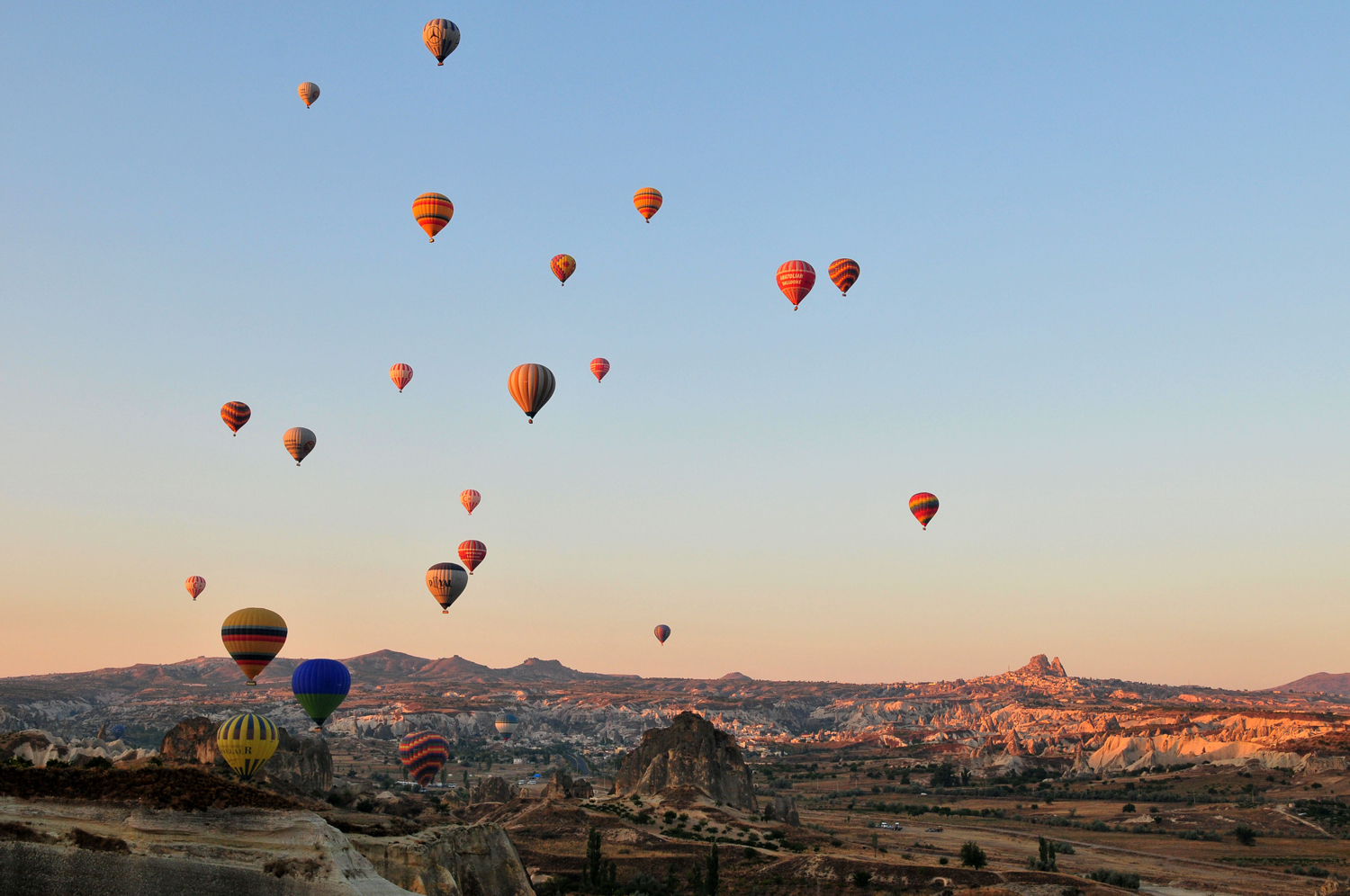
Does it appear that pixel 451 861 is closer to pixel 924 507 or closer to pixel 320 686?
pixel 320 686

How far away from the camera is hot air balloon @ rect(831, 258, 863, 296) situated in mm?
84812

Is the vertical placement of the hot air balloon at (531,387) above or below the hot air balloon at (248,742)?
above

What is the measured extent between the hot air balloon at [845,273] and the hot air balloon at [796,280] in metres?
2.42

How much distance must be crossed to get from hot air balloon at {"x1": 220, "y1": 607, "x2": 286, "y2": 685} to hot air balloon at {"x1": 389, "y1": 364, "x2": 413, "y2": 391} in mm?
32311

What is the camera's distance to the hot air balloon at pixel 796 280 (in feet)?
273

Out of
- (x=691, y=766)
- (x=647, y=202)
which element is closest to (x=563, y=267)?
(x=647, y=202)

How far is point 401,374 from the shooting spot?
3688 inches

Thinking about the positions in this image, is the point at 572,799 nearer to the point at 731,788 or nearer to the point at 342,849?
the point at 731,788

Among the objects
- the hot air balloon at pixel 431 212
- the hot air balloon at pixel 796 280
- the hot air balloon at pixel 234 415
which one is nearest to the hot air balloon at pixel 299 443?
the hot air balloon at pixel 234 415

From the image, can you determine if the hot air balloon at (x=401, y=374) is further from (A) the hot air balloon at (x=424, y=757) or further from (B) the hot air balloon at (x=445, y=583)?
(A) the hot air balloon at (x=424, y=757)

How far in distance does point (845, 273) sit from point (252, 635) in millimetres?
51405

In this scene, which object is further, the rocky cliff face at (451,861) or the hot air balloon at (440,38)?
the hot air balloon at (440,38)

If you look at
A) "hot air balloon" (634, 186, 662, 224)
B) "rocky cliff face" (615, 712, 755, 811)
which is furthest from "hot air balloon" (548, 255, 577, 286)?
"rocky cliff face" (615, 712, 755, 811)

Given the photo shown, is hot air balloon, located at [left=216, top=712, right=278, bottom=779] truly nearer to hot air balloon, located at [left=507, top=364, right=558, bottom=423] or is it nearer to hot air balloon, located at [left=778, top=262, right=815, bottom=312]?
hot air balloon, located at [left=507, top=364, right=558, bottom=423]
